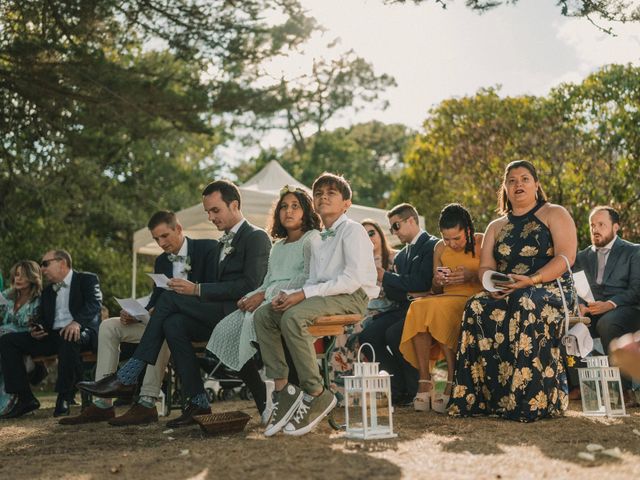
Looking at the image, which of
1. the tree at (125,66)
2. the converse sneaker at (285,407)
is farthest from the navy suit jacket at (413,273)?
the tree at (125,66)

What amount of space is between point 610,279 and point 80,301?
4.79 metres

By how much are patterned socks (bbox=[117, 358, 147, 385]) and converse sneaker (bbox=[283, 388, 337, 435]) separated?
1341mm

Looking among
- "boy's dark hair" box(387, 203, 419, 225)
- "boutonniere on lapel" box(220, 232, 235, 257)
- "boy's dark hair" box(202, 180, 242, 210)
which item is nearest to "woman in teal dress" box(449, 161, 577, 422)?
"boy's dark hair" box(387, 203, 419, 225)

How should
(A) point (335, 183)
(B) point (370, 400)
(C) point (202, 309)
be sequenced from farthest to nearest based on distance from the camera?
(C) point (202, 309), (A) point (335, 183), (B) point (370, 400)

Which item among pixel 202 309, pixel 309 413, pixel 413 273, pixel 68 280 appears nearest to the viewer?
pixel 309 413

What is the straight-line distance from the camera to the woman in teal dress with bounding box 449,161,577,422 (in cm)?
496

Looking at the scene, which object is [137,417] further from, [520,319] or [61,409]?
[520,319]

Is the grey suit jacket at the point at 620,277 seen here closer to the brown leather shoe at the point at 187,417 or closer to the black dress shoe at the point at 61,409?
the brown leather shoe at the point at 187,417

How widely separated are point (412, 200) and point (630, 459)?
14.2 metres

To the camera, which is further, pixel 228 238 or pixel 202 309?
pixel 228 238

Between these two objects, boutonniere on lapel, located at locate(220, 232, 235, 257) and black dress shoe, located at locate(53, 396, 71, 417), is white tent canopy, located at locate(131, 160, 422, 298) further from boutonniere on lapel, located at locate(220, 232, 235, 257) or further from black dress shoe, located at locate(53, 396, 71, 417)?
boutonniere on lapel, located at locate(220, 232, 235, 257)

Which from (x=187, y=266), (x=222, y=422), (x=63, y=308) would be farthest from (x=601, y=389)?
(x=63, y=308)

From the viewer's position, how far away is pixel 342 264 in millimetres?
4828

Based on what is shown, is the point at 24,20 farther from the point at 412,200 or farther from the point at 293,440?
the point at 412,200
